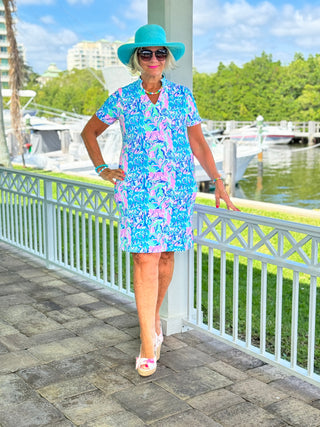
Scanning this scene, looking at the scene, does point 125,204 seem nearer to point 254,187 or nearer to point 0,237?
point 0,237

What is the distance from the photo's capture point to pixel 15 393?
2.64 meters

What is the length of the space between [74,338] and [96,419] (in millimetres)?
985

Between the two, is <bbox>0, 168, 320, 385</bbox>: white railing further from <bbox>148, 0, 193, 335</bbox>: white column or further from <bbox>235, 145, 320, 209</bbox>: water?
<bbox>235, 145, 320, 209</bbox>: water

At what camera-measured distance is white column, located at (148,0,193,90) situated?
3215mm

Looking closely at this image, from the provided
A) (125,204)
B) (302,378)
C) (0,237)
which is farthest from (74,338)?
(0,237)

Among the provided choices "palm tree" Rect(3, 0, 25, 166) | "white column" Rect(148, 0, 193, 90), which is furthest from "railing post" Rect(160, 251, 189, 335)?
"palm tree" Rect(3, 0, 25, 166)

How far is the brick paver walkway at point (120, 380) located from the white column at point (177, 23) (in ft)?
4.93

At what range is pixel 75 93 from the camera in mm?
60094

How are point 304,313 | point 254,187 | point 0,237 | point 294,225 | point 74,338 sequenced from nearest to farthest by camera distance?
point 294,225
point 74,338
point 304,313
point 0,237
point 254,187

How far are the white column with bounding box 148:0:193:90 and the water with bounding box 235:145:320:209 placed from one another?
1262 cm

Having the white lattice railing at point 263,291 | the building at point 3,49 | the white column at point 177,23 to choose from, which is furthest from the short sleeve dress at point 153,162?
the building at point 3,49

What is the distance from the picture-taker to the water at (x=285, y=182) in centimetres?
1733

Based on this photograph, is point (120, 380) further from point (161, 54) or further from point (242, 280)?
point (242, 280)

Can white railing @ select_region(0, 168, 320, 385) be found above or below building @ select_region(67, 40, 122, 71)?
below
